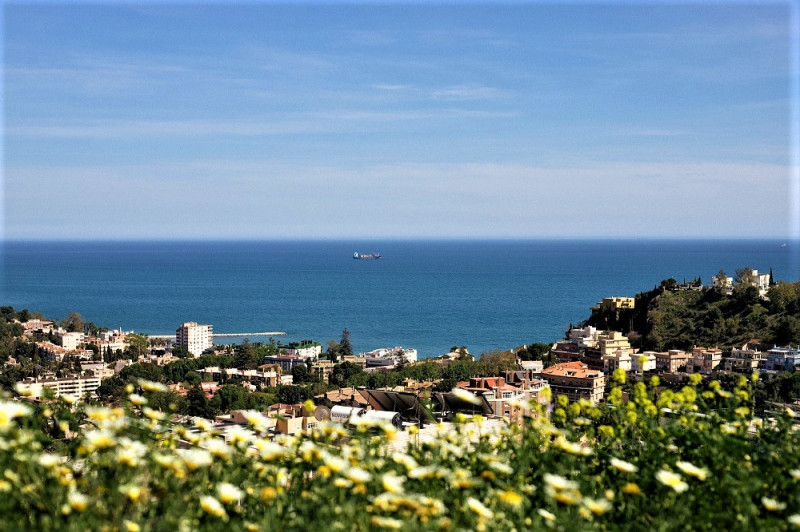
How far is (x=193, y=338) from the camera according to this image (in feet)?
93.0

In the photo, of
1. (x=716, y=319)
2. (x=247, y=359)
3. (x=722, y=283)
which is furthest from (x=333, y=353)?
(x=722, y=283)

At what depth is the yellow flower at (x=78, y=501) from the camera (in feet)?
4.76

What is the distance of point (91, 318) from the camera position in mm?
37438

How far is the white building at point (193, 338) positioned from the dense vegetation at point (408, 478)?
2649 cm

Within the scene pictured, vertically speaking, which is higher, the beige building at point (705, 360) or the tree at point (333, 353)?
the beige building at point (705, 360)

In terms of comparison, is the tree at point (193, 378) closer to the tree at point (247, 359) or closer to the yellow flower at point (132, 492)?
the tree at point (247, 359)

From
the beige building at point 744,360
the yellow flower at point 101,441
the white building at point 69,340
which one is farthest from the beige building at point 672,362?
the white building at point 69,340

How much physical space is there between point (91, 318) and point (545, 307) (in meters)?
21.5

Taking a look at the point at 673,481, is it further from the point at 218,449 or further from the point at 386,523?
the point at 218,449

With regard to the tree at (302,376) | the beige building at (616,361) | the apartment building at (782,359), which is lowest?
the tree at (302,376)

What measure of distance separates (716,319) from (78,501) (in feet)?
66.1

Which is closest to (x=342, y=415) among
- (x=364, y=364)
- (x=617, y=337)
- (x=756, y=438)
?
(x=756, y=438)

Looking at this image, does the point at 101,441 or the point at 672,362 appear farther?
the point at 672,362

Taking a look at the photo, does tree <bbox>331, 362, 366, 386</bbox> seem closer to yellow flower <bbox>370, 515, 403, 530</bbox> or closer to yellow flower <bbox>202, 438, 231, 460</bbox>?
yellow flower <bbox>202, 438, 231, 460</bbox>
